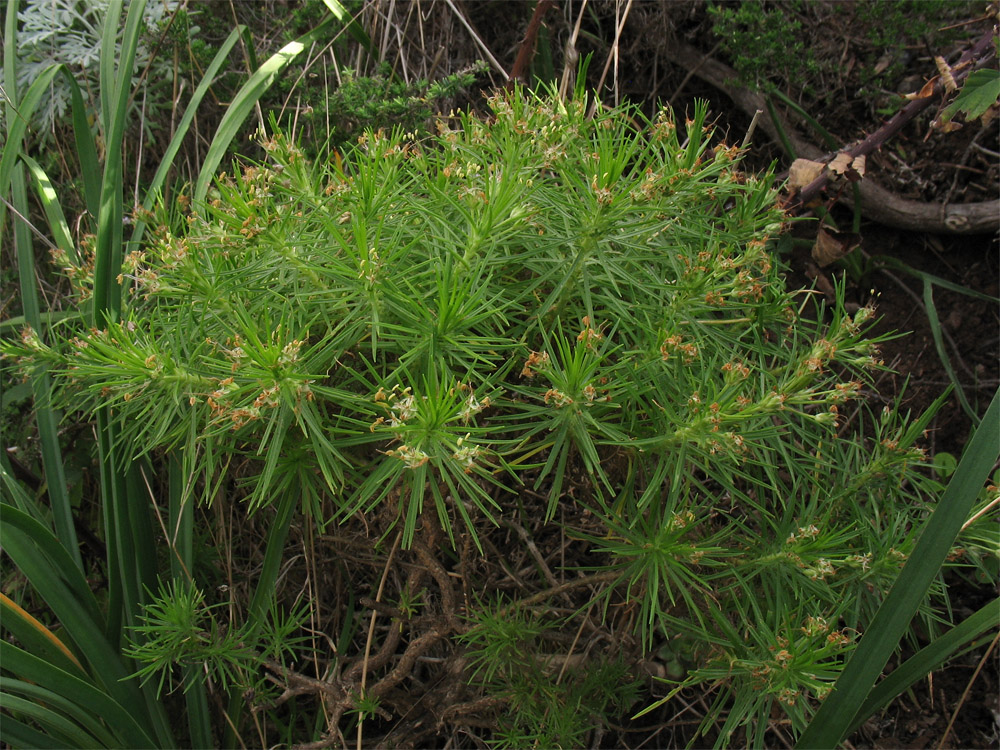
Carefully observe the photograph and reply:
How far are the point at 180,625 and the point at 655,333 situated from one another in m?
0.91

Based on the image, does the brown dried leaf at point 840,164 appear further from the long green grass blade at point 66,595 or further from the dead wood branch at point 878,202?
the long green grass blade at point 66,595

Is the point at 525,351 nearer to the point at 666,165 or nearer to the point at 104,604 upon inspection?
the point at 666,165

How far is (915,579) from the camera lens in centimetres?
107

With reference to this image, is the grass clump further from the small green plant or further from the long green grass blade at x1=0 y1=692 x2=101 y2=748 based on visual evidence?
the long green grass blade at x1=0 y1=692 x2=101 y2=748

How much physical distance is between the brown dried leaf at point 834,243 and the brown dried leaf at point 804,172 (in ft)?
0.56

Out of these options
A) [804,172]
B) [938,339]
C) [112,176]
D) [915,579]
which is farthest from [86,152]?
[938,339]

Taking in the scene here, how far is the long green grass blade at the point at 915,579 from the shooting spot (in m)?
1.06

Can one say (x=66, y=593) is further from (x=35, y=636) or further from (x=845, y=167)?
(x=845, y=167)

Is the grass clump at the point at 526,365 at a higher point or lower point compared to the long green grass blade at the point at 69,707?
higher

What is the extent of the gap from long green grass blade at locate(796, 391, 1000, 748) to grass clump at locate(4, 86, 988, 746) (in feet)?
0.17

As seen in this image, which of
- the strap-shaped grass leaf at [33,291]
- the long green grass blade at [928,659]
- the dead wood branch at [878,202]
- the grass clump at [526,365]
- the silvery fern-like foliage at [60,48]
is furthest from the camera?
the dead wood branch at [878,202]

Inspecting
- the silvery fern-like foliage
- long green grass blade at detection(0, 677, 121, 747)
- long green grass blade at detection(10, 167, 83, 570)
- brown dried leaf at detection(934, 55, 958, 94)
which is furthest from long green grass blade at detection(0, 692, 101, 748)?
brown dried leaf at detection(934, 55, 958, 94)

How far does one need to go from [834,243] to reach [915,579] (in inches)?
41.5

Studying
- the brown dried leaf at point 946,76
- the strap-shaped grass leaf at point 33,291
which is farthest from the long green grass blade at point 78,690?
the brown dried leaf at point 946,76
